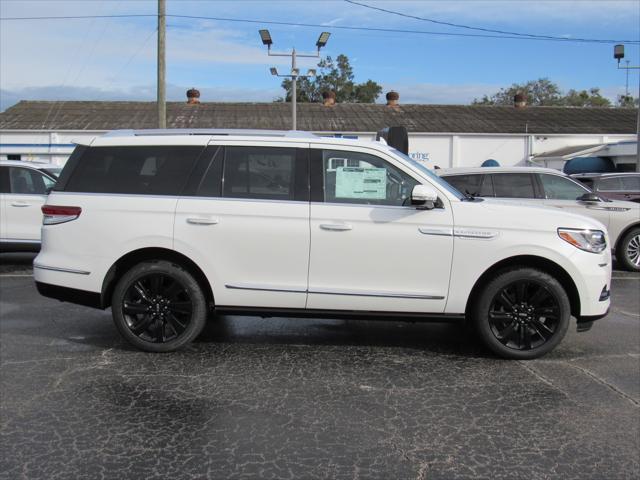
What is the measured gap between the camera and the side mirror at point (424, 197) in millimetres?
4863

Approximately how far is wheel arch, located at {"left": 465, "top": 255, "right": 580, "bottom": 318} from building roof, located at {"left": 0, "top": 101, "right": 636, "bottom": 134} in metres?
27.0

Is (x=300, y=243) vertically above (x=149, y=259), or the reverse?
(x=300, y=243)

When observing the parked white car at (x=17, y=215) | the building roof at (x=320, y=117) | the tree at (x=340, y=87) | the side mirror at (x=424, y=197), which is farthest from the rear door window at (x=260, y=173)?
the tree at (x=340, y=87)

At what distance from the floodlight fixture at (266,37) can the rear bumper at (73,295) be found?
55.0 feet

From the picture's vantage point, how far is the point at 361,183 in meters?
5.17

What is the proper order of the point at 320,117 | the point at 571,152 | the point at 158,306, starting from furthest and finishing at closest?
the point at 320,117 → the point at 571,152 → the point at 158,306

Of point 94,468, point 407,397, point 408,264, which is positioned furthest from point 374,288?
point 94,468

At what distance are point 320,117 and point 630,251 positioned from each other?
81.4ft

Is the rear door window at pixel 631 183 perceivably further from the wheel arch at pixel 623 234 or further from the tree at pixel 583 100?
the tree at pixel 583 100

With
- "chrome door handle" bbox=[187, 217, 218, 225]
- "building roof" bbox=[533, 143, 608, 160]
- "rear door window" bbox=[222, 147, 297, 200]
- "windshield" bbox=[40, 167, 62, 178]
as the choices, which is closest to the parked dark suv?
"rear door window" bbox=[222, 147, 297, 200]

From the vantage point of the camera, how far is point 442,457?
3.44m

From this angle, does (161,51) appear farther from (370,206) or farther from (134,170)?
(370,206)

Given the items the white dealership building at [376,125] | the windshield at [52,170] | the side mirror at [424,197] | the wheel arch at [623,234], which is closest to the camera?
the side mirror at [424,197]

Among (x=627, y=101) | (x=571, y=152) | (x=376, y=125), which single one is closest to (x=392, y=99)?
(x=376, y=125)
